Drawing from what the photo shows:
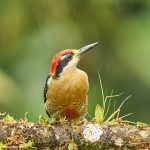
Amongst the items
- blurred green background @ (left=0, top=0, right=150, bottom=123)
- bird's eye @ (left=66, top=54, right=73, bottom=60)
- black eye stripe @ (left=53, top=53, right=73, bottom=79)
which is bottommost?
blurred green background @ (left=0, top=0, right=150, bottom=123)

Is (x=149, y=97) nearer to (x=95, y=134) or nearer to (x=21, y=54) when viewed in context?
(x=21, y=54)

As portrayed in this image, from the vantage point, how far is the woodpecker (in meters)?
7.82

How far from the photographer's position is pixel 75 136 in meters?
6.98

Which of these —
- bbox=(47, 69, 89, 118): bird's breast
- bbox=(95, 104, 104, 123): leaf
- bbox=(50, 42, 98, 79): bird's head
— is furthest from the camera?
bbox=(50, 42, 98, 79): bird's head

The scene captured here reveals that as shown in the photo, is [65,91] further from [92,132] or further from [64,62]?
[92,132]

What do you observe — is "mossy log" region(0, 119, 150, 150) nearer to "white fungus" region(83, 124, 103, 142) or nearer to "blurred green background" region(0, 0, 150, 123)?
"white fungus" region(83, 124, 103, 142)

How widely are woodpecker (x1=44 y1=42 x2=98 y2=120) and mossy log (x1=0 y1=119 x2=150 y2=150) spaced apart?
78cm

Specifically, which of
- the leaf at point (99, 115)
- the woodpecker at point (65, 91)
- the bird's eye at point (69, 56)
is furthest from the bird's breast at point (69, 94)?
the leaf at point (99, 115)

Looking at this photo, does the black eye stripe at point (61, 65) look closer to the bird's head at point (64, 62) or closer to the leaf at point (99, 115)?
the bird's head at point (64, 62)

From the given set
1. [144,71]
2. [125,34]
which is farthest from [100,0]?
[144,71]

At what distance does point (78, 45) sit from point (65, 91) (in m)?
5.76

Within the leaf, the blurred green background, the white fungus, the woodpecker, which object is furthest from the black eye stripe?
the blurred green background

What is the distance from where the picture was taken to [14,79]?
12133mm

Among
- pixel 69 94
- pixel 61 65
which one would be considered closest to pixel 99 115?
pixel 69 94
